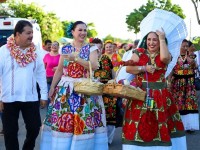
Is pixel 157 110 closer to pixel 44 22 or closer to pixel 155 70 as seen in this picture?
pixel 155 70

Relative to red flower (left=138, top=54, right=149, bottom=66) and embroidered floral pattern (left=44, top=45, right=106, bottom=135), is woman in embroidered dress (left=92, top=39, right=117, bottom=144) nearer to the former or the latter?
embroidered floral pattern (left=44, top=45, right=106, bottom=135)

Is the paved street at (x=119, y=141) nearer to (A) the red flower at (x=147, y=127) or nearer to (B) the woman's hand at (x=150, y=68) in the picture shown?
(A) the red flower at (x=147, y=127)

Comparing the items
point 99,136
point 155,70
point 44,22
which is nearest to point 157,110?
point 155,70

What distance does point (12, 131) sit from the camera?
5652 millimetres

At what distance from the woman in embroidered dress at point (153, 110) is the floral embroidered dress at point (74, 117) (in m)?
0.44

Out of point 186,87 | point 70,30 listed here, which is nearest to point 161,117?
point 70,30

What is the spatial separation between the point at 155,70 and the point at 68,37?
1.27 m

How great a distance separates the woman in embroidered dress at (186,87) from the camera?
27.6 feet

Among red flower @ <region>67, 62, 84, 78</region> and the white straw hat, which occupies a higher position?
the white straw hat

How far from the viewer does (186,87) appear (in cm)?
854

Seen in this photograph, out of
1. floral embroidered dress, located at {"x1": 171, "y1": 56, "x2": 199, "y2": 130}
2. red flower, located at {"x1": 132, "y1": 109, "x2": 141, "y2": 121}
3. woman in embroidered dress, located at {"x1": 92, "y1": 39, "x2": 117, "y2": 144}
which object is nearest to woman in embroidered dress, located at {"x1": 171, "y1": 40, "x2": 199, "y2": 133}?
floral embroidered dress, located at {"x1": 171, "y1": 56, "x2": 199, "y2": 130}

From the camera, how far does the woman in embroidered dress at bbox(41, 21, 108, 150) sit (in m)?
5.57

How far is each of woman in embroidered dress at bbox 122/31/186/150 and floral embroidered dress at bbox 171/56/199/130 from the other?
3.00 m

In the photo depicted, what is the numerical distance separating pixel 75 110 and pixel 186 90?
3501 millimetres
